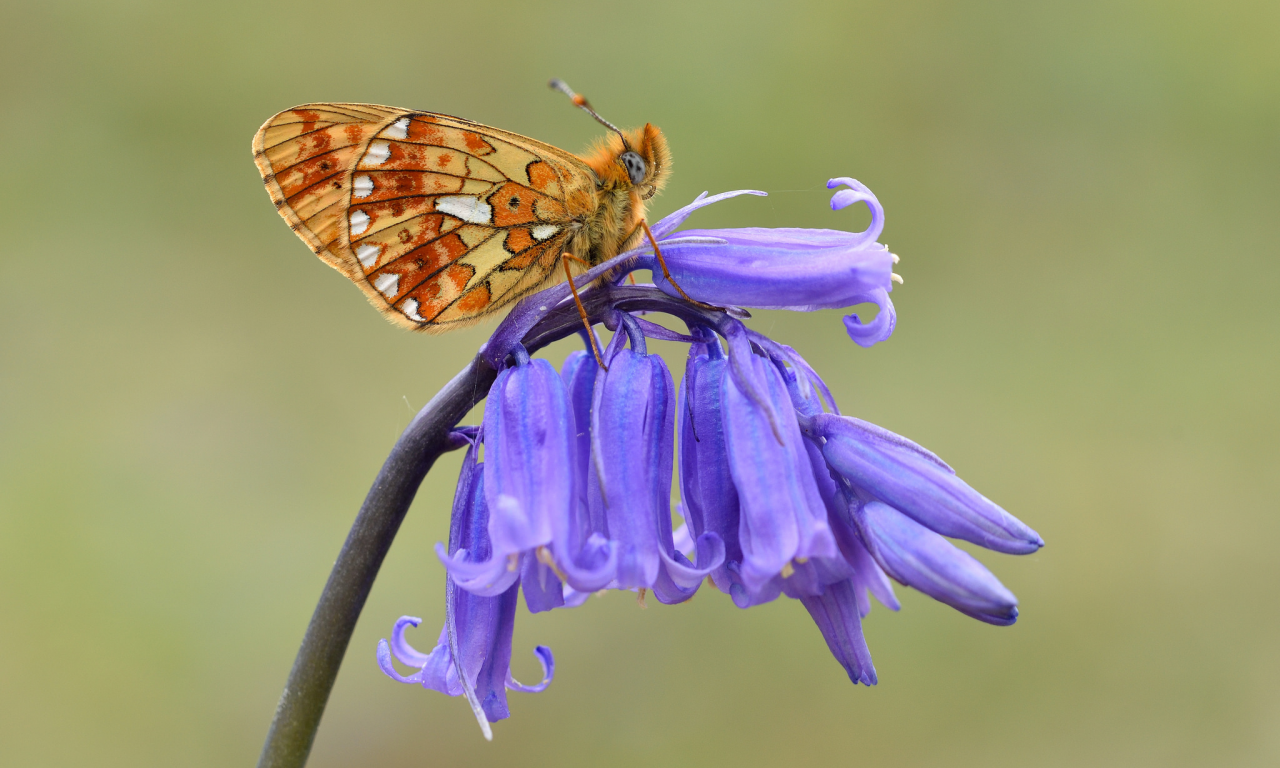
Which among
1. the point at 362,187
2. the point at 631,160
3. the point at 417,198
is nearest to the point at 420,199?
the point at 417,198

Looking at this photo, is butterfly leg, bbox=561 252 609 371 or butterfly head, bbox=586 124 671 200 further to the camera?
butterfly head, bbox=586 124 671 200

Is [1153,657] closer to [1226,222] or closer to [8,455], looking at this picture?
[1226,222]

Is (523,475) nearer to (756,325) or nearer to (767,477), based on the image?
(767,477)

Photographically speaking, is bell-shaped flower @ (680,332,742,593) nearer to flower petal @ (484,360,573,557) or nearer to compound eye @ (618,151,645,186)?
flower petal @ (484,360,573,557)

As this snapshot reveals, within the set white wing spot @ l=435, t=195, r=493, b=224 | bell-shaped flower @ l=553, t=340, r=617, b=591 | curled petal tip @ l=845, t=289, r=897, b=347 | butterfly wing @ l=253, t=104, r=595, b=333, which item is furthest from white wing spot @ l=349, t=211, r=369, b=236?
curled petal tip @ l=845, t=289, r=897, b=347

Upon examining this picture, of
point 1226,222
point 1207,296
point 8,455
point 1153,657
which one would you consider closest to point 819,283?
point 1153,657

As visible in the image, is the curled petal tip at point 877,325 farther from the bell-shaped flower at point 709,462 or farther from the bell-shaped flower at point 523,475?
the bell-shaped flower at point 523,475
